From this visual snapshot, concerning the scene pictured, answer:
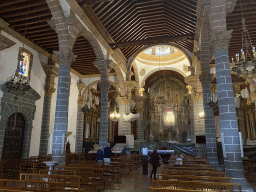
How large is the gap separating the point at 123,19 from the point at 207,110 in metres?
6.51

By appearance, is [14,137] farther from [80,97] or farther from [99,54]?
[80,97]

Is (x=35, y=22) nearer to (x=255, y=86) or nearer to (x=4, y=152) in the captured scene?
(x=4, y=152)

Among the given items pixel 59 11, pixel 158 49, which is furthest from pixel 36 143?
pixel 158 49

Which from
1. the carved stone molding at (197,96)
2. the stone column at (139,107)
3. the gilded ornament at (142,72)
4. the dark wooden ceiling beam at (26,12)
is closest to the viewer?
the dark wooden ceiling beam at (26,12)

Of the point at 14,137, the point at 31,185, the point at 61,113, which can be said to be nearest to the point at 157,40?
the point at 61,113

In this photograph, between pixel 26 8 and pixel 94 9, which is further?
pixel 94 9

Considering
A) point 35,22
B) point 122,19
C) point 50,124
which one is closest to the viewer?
point 35,22

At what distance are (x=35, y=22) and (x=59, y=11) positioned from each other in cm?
250

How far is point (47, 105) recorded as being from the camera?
40.2 feet

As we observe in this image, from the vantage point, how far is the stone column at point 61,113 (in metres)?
7.16

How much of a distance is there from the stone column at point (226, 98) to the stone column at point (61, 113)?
5.22 meters

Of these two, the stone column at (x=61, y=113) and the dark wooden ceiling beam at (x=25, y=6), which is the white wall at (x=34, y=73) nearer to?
the dark wooden ceiling beam at (x=25, y=6)

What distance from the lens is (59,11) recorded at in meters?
7.67

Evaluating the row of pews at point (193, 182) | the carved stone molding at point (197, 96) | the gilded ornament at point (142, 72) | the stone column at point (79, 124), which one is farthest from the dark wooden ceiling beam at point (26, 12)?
the gilded ornament at point (142, 72)
